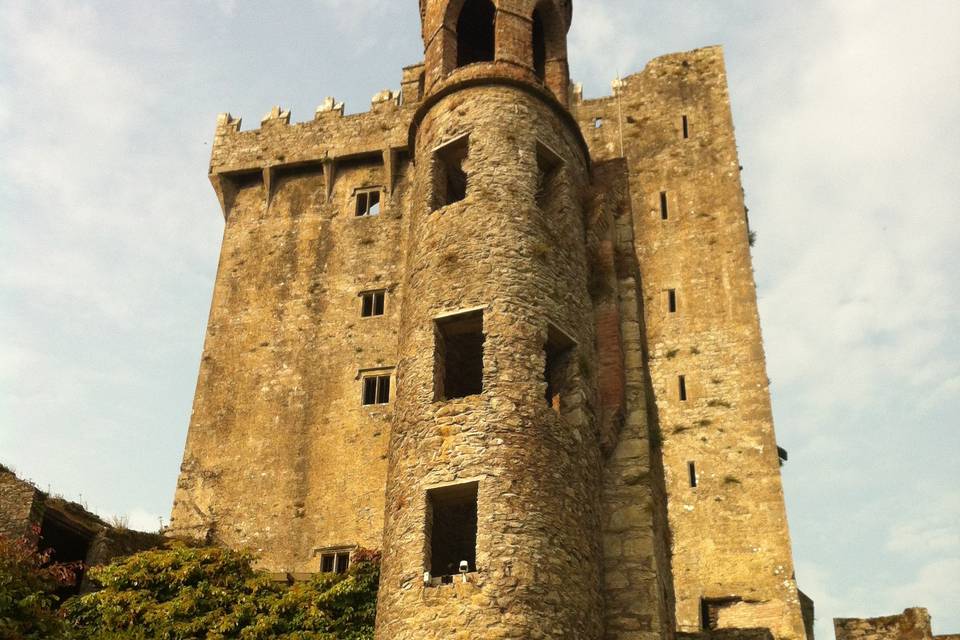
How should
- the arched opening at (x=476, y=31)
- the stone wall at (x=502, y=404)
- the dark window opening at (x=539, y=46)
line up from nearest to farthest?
1. the stone wall at (x=502, y=404)
2. the dark window opening at (x=539, y=46)
3. the arched opening at (x=476, y=31)

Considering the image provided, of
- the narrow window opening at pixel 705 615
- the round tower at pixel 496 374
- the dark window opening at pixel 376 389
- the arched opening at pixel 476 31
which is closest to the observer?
the round tower at pixel 496 374

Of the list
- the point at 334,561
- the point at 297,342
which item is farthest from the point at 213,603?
the point at 297,342

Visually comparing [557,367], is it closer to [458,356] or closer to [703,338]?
[458,356]

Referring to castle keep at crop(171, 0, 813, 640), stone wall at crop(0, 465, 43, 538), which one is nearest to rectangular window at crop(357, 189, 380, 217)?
castle keep at crop(171, 0, 813, 640)

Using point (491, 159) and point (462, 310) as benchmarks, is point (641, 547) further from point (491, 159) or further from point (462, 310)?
point (491, 159)

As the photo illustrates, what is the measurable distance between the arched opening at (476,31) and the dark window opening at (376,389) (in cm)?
738

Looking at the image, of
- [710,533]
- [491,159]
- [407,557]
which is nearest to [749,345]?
[710,533]

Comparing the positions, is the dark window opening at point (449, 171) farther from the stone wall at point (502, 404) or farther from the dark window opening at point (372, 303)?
the dark window opening at point (372, 303)

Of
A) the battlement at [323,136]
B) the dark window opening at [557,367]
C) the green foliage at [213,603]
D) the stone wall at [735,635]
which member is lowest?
the stone wall at [735,635]

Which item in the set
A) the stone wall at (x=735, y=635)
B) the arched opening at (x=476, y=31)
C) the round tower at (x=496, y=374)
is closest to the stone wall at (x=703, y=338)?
the stone wall at (x=735, y=635)

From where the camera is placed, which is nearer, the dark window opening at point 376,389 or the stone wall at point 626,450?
the stone wall at point 626,450

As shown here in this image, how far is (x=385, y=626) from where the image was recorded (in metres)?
14.0

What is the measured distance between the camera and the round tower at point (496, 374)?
13734 mm

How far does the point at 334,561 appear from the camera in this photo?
21.9m
